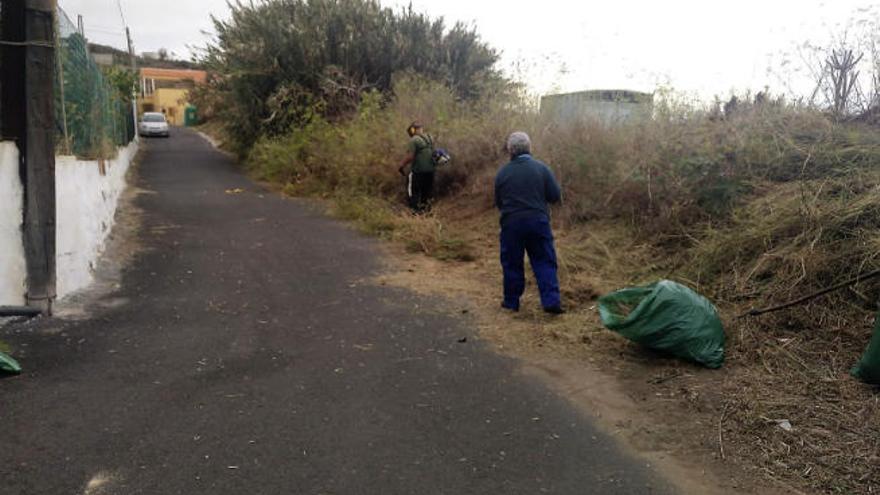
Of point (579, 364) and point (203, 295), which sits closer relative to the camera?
point (579, 364)

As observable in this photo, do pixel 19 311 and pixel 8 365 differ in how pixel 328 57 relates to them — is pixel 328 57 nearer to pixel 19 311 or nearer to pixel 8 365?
pixel 19 311

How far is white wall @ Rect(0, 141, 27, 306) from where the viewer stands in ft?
16.7

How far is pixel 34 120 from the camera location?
5285 mm

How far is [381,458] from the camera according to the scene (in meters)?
3.28

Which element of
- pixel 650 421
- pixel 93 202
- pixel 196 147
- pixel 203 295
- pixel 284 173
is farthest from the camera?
pixel 196 147

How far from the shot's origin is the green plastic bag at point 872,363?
381 centimetres

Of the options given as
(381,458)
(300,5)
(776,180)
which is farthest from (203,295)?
(300,5)

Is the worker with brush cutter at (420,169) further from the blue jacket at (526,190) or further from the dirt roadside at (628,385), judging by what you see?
the blue jacket at (526,190)

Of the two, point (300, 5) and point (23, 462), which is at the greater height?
point (300, 5)

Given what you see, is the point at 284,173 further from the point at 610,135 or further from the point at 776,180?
the point at 776,180

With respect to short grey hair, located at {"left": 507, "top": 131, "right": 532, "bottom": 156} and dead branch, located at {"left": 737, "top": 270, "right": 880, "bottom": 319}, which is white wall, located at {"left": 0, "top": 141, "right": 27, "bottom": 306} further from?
dead branch, located at {"left": 737, "top": 270, "right": 880, "bottom": 319}

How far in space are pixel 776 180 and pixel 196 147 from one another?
84.5ft

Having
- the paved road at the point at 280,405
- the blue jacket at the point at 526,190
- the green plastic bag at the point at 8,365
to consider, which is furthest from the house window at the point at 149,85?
the green plastic bag at the point at 8,365

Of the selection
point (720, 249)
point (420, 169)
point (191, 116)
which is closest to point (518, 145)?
point (720, 249)
